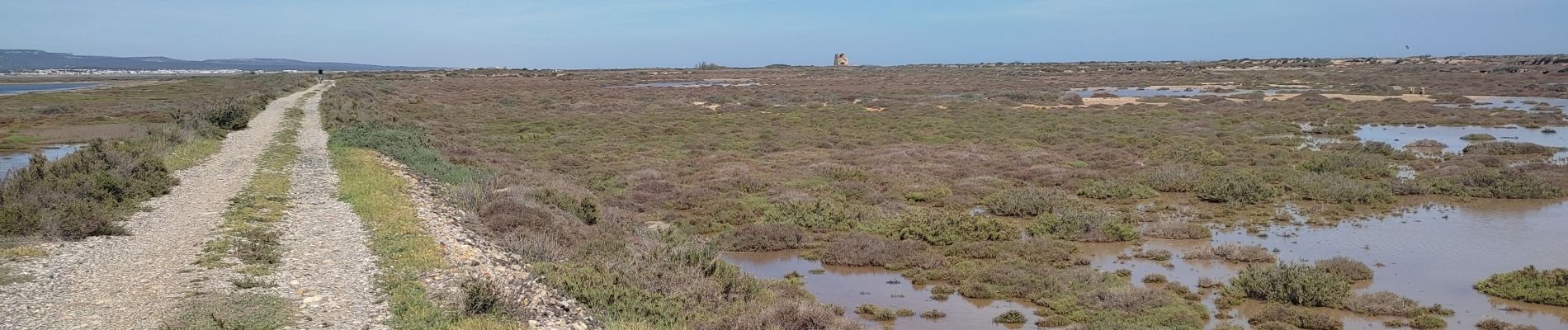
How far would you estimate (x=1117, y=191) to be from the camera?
22.6m

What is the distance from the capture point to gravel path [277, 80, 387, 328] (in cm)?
901

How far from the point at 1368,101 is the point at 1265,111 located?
36.9 ft

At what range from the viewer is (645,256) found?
12.8 metres

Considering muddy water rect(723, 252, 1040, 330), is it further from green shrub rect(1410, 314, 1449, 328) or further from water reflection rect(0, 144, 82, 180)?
water reflection rect(0, 144, 82, 180)

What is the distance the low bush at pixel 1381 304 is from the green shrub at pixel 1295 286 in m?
0.17

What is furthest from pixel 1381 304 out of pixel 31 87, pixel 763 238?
pixel 31 87

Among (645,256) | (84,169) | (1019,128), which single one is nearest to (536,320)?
(645,256)

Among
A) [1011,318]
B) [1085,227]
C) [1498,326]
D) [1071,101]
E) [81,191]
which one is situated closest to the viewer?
[1498,326]

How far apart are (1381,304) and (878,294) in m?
6.70

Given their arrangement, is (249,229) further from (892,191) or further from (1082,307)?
(892,191)

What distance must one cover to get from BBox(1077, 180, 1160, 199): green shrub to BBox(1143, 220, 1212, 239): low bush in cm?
442

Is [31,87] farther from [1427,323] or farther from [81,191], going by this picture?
[1427,323]

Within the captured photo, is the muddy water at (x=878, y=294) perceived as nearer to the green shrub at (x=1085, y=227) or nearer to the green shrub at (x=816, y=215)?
the green shrub at (x=816, y=215)

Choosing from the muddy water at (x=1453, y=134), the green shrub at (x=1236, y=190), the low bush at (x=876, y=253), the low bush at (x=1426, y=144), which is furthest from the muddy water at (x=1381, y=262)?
the muddy water at (x=1453, y=134)
